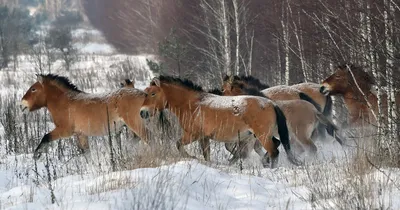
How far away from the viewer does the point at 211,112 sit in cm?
930

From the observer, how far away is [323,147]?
35.3 ft

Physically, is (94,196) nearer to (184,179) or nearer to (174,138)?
(184,179)

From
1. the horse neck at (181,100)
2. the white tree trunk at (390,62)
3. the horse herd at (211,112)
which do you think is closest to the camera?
the white tree trunk at (390,62)

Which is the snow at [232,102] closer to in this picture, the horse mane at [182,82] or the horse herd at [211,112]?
the horse herd at [211,112]

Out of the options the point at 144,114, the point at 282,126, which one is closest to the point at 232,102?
the point at 282,126

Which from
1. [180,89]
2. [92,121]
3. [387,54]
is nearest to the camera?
[387,54]

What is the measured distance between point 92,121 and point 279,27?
11.8 meters

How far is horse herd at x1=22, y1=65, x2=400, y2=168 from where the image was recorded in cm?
908

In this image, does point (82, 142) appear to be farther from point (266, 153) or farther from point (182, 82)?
point (266, 153)

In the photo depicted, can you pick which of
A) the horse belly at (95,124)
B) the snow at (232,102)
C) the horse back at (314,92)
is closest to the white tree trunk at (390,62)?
the snow at (232,102)

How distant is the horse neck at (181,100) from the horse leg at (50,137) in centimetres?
227

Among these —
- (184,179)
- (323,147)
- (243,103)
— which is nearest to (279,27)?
(323,147)

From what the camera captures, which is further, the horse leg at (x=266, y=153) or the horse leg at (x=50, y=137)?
the horse leg at (x=50, y=137)

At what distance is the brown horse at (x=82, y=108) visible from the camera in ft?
34.6
